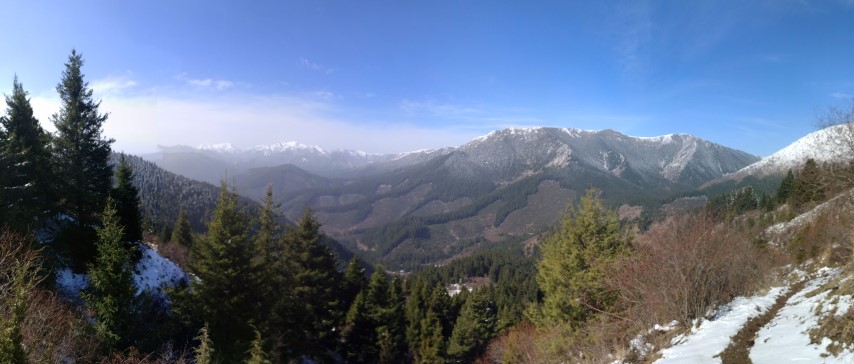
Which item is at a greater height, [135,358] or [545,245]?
[545,245]

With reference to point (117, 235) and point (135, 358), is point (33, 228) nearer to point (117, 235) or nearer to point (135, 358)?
point (117, 235)

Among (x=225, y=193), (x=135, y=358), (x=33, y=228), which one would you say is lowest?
(x=135, y=358)

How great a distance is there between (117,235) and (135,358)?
5629 mm

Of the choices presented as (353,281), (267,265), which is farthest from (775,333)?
(353,281)

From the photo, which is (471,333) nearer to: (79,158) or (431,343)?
(431,343)

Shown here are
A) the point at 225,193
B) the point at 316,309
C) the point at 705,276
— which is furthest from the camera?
the point at 316,309

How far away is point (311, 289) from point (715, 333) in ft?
81.8

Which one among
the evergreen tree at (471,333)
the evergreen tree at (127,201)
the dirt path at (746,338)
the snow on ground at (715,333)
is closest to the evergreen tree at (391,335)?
the evergreen tree at (471,333)

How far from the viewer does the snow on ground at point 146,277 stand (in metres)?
23.6

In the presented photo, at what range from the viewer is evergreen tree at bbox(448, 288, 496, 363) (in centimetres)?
3912

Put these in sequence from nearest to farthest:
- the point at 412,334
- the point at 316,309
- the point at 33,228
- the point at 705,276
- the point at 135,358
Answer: the point at 705,276 < the point at 135,358 < the point at 33,228 < the point at 316,309 < the point at 412,334

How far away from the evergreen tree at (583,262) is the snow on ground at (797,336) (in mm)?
6610

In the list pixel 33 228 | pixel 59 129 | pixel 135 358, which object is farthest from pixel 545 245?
pixel 59 129

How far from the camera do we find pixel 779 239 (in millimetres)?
43844
